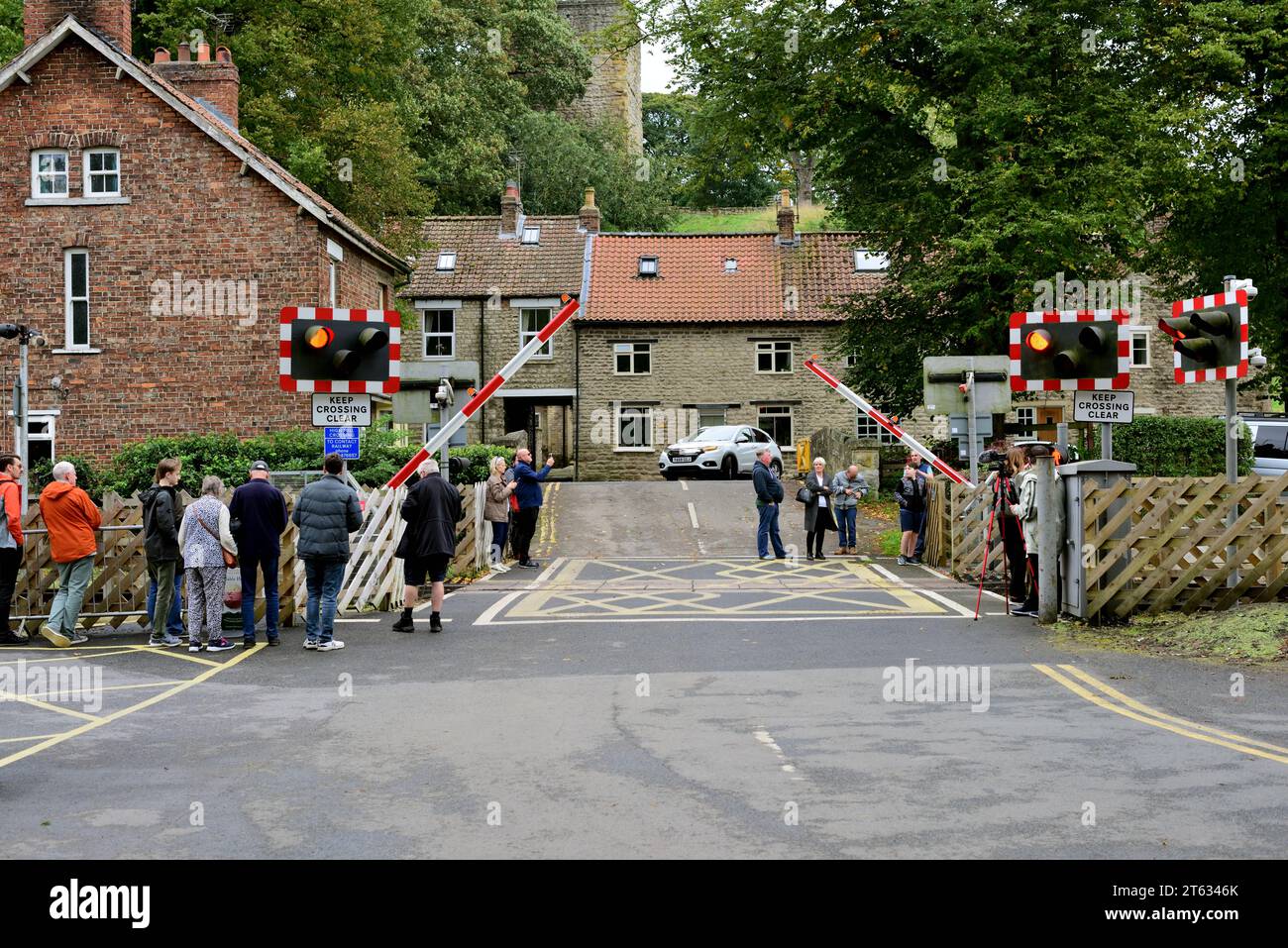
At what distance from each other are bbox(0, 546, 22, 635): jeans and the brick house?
669 inches

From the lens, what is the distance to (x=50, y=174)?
3209 cm

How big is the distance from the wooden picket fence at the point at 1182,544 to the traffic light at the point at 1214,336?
48.6 inches

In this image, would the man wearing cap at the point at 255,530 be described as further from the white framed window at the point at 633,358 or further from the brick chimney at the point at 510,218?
the brick chimney at the point at 510,218

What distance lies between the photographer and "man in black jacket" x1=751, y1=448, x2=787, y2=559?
24.4 meters

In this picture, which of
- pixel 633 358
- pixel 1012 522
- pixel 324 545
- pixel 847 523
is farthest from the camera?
pixel 633 358

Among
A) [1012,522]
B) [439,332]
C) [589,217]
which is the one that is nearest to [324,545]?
[1012,522]

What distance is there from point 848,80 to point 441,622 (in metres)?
18.5

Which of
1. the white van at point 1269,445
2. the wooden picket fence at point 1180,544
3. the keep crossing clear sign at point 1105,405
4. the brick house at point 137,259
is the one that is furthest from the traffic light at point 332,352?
the white van at point 1269,445

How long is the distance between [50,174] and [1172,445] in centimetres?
2734

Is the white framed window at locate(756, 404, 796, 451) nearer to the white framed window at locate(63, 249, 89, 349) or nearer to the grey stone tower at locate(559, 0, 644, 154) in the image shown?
the white framed window at locate(63, 249, 89, 349)

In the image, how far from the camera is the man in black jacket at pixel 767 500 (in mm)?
24438

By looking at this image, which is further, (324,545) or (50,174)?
(50,174)

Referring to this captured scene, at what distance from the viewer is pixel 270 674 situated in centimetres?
1230

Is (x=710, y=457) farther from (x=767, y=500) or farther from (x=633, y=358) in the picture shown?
(x=767, y=500)
